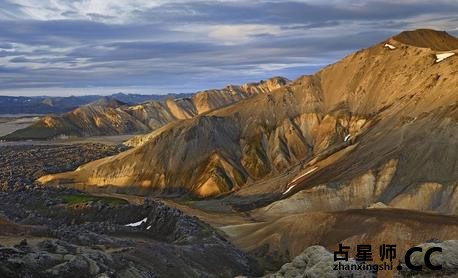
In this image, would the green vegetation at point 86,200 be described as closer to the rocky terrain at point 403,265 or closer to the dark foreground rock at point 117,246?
the dark foreground rock at point 117,246

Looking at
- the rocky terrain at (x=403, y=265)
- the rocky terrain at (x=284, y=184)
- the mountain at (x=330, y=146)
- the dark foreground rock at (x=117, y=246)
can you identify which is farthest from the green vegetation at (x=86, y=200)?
Answer: the rocky terrain at (x=403, y=265)

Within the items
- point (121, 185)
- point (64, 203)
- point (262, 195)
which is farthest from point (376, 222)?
point (121, 185)

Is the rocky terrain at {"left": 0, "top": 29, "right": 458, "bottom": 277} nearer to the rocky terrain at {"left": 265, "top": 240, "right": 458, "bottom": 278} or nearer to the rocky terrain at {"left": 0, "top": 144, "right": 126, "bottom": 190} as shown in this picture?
the rocky terrain at {"left": 265, "top": 240, "right": 458, "bottom": 278}

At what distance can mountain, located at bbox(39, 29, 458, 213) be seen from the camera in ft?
268

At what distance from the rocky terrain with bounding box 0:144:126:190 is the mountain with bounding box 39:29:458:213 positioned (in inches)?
303

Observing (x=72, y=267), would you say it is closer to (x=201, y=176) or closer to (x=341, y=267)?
(x=341, y=267)

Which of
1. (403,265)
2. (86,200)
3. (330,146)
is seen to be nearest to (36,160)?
(86,200)

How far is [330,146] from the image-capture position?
10900 cm

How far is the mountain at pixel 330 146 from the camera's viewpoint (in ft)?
268

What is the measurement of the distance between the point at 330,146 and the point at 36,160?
84.2 metres

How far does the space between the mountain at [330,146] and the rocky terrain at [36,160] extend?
770cm

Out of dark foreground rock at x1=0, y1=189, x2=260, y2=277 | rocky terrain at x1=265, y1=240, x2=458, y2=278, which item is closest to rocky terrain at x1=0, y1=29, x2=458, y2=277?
rocky terrain at x1=265, y1=240, x2=458, y2=278

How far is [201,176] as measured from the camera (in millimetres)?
112562

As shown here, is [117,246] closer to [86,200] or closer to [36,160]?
[86,200]
